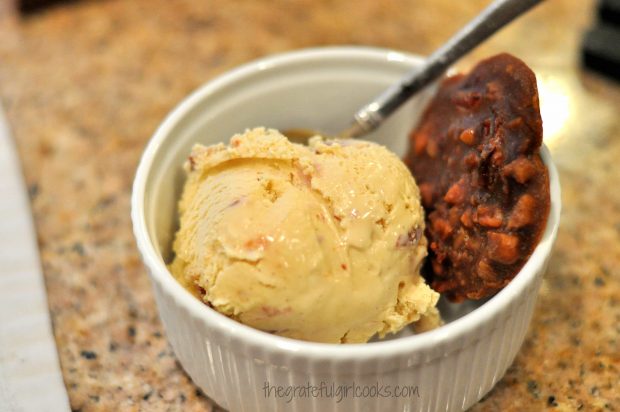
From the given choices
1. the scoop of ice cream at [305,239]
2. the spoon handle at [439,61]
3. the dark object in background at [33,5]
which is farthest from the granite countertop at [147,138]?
the spoon handle at [439,61]

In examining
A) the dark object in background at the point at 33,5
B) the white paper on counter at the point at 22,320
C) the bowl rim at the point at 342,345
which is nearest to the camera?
the bowl rim at the point at 342,345

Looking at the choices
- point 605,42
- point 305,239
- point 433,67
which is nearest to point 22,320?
point 305,239

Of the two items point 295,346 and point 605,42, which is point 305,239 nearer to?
point 295,346

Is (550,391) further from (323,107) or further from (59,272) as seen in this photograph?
(59,272)

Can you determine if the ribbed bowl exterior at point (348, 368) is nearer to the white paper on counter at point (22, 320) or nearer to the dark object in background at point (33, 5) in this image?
the white paper on counter at point (22, 320)

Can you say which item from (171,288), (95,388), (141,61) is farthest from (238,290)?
(141,61)

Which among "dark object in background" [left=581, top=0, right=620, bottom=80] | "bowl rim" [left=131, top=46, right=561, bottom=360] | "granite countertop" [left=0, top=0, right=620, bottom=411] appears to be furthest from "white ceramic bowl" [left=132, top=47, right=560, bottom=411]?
"dark object in background" [left=581, top=0, right=620, bottom=80]
